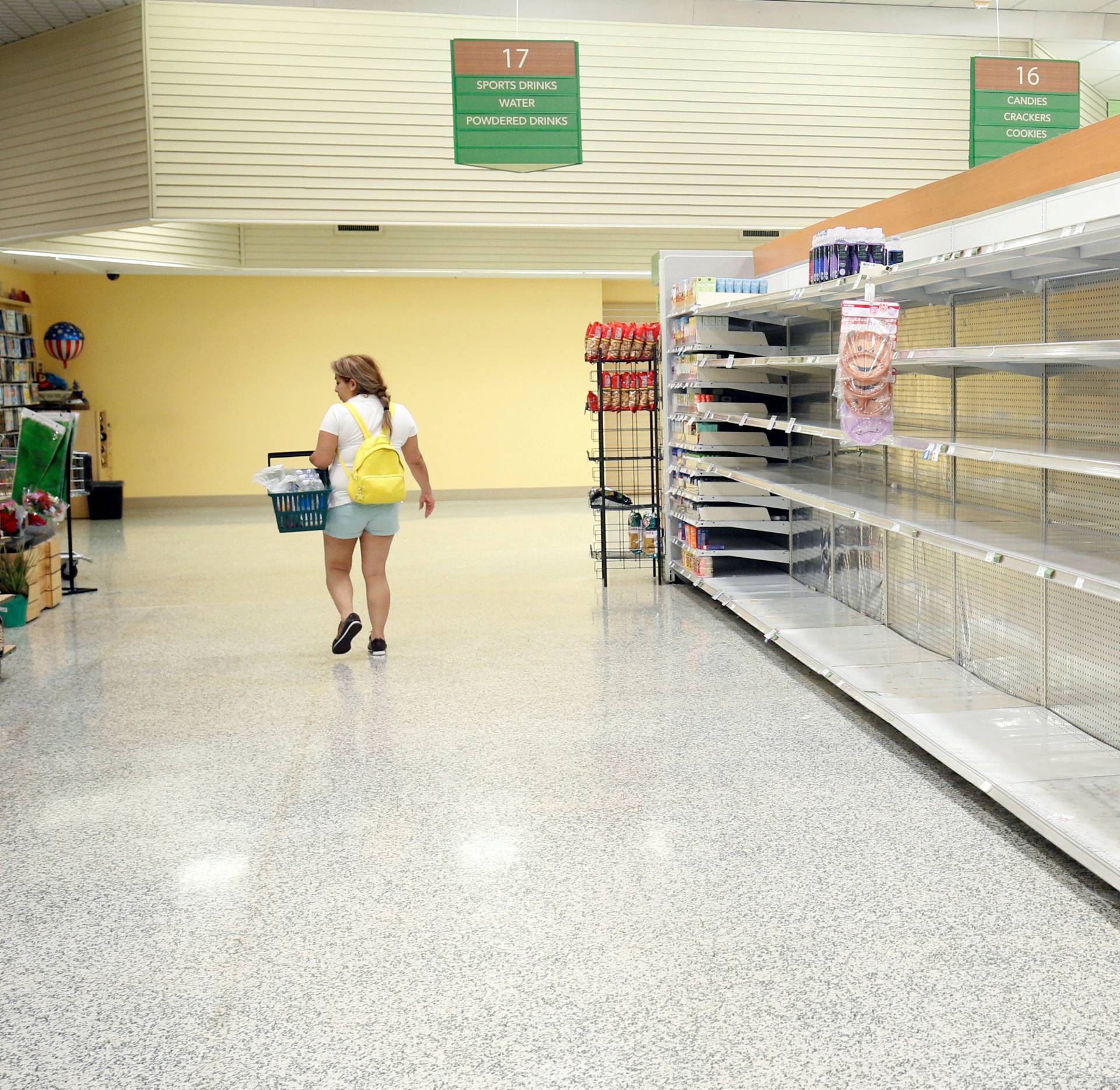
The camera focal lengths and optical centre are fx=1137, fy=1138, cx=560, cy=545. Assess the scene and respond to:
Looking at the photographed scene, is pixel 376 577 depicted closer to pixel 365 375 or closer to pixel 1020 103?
pixel 365 375

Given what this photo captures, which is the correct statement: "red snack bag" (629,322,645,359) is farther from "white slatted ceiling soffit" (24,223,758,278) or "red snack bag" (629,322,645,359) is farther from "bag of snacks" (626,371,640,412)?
"white slatted ceiling soffit" (24,223,758,278)

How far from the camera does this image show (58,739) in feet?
15.0

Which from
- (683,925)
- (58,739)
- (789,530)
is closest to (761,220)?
(789,530)

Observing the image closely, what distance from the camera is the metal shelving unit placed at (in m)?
3.23

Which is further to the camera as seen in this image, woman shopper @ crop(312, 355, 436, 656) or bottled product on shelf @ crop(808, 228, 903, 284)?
woman shopper @ crop(312, 355, 436, 656)

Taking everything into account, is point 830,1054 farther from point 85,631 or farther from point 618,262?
point 618,262

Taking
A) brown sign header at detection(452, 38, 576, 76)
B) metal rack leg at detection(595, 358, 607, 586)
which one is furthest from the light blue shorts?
brown sign header at detection(452, 38, 576, 76)

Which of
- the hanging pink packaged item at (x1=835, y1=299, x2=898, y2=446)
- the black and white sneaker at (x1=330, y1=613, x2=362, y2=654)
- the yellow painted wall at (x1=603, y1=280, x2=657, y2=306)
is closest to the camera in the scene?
the hanging pink packaged item at (x1=835, y1=299, x2=898, y2=446)

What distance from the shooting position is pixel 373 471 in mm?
5500

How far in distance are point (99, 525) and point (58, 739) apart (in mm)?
9064

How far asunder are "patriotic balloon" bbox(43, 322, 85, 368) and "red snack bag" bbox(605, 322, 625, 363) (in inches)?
345

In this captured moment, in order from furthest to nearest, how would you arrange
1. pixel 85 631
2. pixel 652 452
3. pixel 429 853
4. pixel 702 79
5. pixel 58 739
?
pixel 702 79, pixel 652 452, pixel 85 631, pixel 58 739, pixel 429 853

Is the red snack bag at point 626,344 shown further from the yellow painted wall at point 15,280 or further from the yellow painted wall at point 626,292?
the yellow painted wall at point 15,280

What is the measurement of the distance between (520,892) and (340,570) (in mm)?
3111
